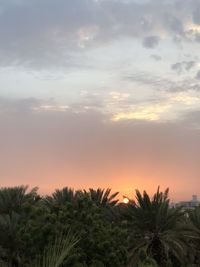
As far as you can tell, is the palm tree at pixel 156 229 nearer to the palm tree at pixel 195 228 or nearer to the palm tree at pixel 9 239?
the palm tree at pixel 195 228

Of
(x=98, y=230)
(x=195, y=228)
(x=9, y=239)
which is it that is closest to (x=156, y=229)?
(x=195, y=228)

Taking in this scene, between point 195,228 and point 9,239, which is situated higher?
point 195,228

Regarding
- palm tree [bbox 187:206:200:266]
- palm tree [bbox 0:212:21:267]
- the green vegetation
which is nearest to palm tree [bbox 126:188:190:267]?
the green vegetation

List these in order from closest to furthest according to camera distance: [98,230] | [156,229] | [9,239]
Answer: [98,230], [156,229], [9,239]

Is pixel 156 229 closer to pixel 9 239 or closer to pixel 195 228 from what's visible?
pixel 195 228

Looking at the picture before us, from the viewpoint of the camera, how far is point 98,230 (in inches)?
826

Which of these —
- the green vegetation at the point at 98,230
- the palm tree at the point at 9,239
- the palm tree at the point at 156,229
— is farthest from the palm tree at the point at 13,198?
the palm tree at the point at 156,229

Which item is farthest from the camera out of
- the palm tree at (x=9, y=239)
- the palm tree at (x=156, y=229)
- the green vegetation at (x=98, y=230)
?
the palm tree at (x=9, y=239)

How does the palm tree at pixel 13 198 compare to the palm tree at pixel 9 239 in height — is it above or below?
above

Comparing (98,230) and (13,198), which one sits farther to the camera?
(13,198)

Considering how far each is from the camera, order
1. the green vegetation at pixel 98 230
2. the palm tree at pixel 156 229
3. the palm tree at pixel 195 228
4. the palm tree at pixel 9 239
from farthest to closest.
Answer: the palm tree at pixel 195 228 < the palm tree at pixel 9 239 < the palm tree at pixel 156 229 < the green vegetation at pixel 98 230

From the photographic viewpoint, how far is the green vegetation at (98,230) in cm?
2005

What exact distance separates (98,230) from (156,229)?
7301mm

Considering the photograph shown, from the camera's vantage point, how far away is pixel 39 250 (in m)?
20.0
